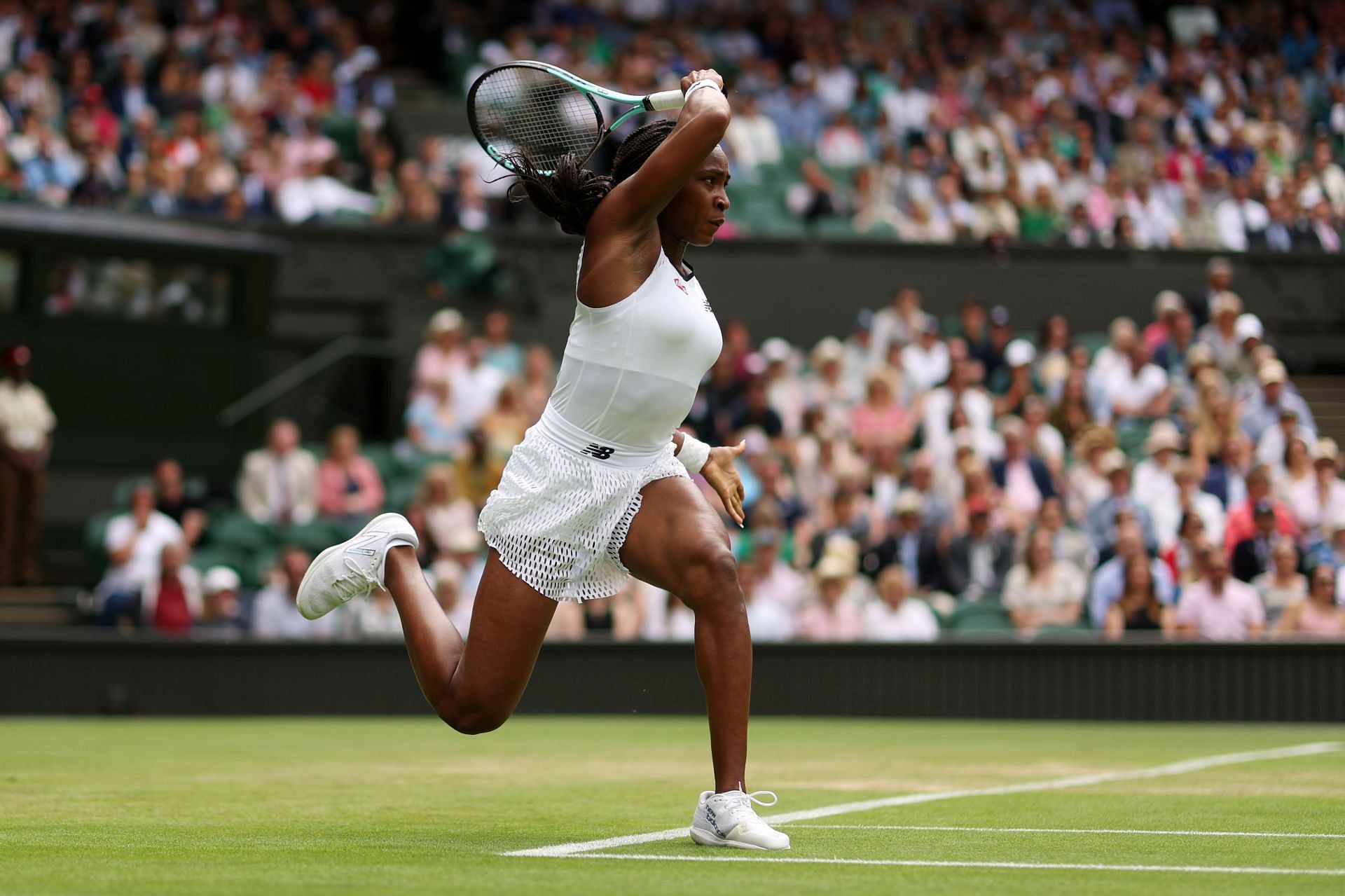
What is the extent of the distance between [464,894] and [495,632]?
1340mm

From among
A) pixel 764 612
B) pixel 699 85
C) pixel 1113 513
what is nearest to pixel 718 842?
pixel 699 85

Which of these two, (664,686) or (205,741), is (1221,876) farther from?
(664,686)

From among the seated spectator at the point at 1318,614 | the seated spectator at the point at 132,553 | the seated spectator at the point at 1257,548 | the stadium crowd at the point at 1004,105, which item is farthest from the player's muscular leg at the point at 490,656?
the stadium crowd at the point at 1004,105

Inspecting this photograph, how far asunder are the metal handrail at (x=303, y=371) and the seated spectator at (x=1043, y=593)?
6.52 metres

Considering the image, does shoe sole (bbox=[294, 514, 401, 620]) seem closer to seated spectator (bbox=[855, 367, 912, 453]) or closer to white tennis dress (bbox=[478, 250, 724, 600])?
white tennis dress (bbox=[478, 250, 724, 600])

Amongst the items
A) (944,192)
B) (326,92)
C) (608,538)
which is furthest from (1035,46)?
(608,538)

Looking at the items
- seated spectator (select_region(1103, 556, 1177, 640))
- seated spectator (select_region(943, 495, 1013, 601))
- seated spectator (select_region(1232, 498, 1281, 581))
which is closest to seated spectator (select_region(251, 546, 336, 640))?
seated spectator (select_region(943, 495, 1013, 601))

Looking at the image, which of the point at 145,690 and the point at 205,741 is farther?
the point at 145,690

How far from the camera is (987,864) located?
461 cm

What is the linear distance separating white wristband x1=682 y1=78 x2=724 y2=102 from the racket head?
0.46m

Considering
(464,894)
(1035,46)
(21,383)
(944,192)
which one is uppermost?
(1035,46)

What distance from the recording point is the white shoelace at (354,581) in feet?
18.7

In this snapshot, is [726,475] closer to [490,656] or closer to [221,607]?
[490,656]

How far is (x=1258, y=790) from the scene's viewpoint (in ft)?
23.2
